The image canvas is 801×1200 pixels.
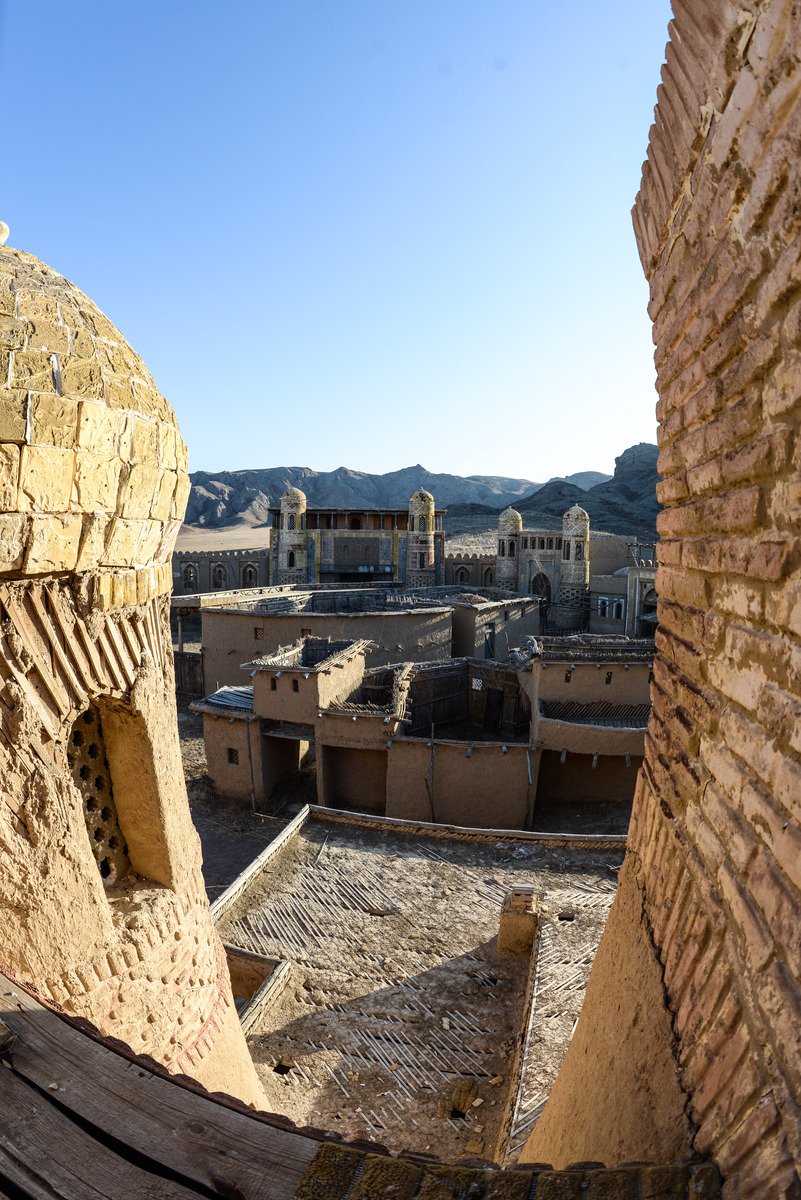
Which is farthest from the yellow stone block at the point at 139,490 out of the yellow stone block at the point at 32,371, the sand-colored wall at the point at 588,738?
the sand-colored wall at the point at 588,738

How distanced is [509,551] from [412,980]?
91.4 feet

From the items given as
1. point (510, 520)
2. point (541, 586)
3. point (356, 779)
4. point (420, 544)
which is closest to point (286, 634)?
point (356, 779)

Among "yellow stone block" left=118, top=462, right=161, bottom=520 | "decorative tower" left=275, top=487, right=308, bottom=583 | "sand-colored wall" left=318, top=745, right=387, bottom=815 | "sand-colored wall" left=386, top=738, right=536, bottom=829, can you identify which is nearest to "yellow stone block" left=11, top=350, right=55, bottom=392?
"yellow stone block" left=118, top=462, right=161, bottom=520

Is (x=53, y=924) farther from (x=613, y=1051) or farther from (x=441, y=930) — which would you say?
(x=441, y=930)

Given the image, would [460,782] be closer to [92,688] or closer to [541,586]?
[92,688]

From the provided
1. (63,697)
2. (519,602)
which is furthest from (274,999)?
(519,602)

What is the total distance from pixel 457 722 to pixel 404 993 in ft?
37.7

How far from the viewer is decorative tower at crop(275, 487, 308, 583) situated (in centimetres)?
3516

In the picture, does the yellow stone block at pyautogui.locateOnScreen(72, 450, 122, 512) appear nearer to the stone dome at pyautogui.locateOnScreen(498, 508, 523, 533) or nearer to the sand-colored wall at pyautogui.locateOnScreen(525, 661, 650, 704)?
the sand-colored wall at pyautogui.locateOnScreen(525, 661, 650, 704)

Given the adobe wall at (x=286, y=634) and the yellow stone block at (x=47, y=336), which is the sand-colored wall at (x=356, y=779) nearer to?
the adobe wall at (x=286, y=634)

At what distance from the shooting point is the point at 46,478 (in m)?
2.54

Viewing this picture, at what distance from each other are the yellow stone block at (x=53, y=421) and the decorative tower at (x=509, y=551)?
104ft

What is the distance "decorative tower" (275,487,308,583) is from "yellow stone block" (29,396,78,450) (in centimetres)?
3273

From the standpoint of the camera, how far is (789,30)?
1.48 meters
